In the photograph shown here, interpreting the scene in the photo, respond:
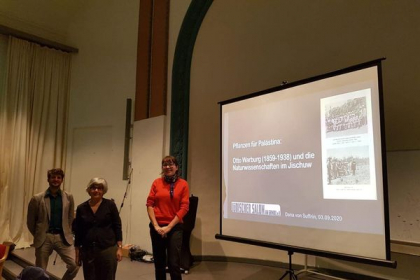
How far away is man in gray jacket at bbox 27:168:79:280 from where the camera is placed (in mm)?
2838

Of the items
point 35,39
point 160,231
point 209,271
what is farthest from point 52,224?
point 35,39

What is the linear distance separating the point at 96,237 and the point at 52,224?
83cm

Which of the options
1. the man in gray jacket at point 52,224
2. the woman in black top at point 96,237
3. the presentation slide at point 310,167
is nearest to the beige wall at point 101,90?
the man in gray jacket at point 52,224

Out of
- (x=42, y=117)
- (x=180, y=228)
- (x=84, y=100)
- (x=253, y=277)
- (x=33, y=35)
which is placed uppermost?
(x=33, y=35)

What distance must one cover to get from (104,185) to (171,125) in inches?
84.0

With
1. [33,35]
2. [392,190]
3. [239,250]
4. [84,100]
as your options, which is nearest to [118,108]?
[84,100]

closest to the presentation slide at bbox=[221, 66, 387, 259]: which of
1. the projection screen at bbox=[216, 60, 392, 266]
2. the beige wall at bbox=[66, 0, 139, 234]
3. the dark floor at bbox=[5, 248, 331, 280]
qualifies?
the projection screen at bbox=[216, 60, 392, 266]

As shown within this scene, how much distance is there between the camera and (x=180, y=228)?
2.79 m

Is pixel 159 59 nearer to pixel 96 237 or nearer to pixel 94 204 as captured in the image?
pixel 94 204

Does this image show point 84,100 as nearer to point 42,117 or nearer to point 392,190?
point 42,117

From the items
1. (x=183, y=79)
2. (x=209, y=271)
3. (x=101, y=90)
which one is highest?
(x=101, y=90)

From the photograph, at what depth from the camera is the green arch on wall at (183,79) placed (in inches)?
173

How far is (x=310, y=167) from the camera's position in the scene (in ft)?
7.91

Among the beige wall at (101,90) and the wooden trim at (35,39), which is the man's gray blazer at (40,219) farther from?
the wooden trim at (35,39)
